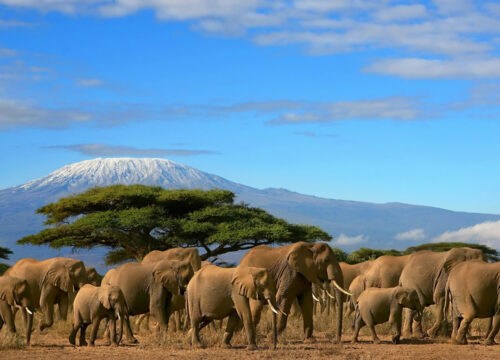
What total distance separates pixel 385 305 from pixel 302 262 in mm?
1956

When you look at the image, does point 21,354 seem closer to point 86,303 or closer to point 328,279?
point 86,303

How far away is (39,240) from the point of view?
143ft

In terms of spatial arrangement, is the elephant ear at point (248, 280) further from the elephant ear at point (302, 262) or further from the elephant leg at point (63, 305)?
the elephant leg at point (63, 305)

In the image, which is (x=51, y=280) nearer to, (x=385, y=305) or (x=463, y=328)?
(x=385, y=305)

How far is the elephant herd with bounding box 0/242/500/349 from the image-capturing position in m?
16.3

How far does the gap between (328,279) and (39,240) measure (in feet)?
93.3

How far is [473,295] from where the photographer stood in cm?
1716

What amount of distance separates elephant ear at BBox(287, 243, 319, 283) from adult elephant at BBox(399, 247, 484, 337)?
2.79m

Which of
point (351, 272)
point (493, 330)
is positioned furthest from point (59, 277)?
point (493, 330)

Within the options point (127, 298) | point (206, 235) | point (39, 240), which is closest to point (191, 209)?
point (206, 235)

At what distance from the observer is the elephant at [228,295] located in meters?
15.8

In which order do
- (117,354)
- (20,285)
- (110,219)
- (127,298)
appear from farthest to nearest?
(110,219) → (127,298) → (20,285) → (117,354)

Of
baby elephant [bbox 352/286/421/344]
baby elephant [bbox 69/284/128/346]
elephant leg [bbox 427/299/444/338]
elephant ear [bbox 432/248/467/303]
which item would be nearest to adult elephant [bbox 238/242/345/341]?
baby elephant [bbox 352/286/421/344]

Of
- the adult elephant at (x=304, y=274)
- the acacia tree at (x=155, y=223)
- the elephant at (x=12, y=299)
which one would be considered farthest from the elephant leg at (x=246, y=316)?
the acacia tree at (x=155, y=223)
